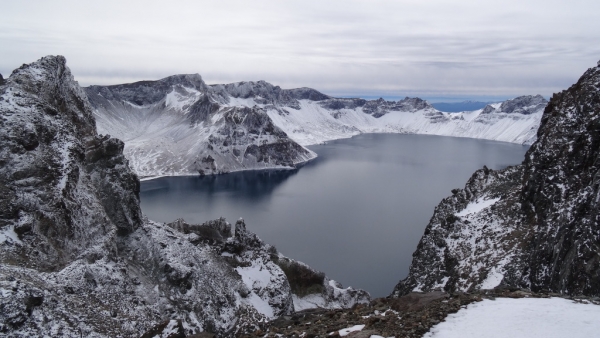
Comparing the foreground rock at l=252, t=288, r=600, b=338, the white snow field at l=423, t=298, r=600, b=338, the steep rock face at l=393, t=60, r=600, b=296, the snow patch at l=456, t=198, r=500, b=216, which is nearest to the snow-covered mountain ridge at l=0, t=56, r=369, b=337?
the foreground rock at l=252, t=288, r=600, b=338

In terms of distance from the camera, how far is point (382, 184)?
14512 cm

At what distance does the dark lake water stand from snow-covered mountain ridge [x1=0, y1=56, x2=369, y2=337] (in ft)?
105

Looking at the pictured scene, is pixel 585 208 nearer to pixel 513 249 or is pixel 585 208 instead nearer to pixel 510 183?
pixel 513 249

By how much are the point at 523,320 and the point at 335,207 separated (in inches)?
3946

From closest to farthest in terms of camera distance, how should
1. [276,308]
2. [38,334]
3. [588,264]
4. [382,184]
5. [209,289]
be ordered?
1. [38,334]
2. [588,264]
3. [209,289]
4. [276,308]
5. [382,184]

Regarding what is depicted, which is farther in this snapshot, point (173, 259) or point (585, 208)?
point (173, 259)

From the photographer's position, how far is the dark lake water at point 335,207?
246 ft

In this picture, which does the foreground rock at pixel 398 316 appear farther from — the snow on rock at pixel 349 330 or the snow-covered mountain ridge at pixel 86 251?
the snow-covered mountain ridge at pixel 86 251

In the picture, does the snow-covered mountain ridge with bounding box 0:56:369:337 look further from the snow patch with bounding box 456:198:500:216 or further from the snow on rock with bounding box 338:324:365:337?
the snow patch with bounding box 456:198:500:216

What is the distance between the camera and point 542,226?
34.7 meters

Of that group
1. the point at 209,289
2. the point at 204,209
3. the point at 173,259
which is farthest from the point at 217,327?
the point at 204,209

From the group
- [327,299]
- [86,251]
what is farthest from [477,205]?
[86,251]

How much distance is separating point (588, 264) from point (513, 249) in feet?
52.0

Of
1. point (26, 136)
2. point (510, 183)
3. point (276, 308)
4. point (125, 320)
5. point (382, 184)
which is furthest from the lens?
point (382, 184)
